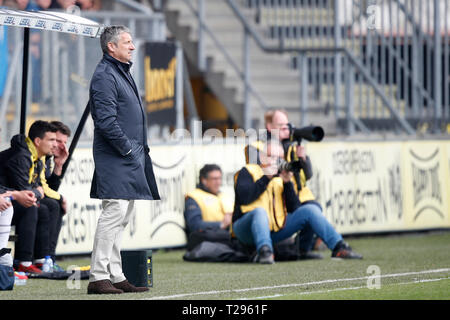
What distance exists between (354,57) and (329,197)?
338 cm

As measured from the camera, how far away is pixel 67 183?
1235 centimetres

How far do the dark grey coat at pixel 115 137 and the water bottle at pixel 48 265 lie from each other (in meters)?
2.15

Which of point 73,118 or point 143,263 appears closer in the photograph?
point 143,263

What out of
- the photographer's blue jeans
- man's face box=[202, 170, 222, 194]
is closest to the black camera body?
the photographer's blue jeans

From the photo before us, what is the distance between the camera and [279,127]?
38.0 ft

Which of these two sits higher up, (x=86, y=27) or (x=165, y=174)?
(x=86, y=27)

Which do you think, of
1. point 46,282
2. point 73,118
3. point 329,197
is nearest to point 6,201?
point 46,282

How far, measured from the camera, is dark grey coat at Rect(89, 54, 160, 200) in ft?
27.4

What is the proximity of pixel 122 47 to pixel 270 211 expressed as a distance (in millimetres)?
3715

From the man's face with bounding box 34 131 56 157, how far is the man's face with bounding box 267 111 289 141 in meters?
2.45

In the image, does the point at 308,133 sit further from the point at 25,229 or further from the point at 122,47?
the point at 122,47

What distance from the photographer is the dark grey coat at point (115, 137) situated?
8.34 m

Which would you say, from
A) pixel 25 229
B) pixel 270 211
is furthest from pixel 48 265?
pixel 270 211

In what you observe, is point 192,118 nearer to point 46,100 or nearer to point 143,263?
point 46,100
